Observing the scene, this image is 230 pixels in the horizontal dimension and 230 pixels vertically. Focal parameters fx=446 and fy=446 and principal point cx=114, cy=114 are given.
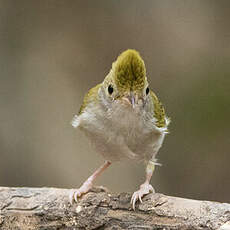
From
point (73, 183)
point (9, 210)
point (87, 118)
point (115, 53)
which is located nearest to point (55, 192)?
point (9, 210)

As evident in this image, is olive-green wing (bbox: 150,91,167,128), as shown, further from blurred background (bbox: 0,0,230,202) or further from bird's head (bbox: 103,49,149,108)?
blurred background (bbox: 0,0,230,202)

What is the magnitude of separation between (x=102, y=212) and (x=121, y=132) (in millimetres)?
595

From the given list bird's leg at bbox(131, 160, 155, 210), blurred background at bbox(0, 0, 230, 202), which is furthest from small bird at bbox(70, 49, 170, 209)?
blurred background at bbox(0, 0, 230, 202)

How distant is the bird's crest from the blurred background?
339 centimetres

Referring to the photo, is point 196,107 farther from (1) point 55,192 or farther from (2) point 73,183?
(1) point 55,192

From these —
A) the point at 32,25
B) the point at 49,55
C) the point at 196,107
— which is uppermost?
the point at 32,25

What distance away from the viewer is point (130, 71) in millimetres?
3014

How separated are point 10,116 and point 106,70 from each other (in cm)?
156

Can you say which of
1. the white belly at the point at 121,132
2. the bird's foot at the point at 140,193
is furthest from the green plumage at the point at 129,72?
the bird's foot at the point at 140,193

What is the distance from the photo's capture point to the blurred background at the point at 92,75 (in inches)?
252

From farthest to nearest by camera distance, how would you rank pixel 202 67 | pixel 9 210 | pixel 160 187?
pixel 160 187, pixel 202 67, pixel 9 210

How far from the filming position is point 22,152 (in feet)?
21.5

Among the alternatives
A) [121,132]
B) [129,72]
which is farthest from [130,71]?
[121,132]

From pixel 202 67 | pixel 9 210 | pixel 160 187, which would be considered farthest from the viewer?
pixel 160 187
